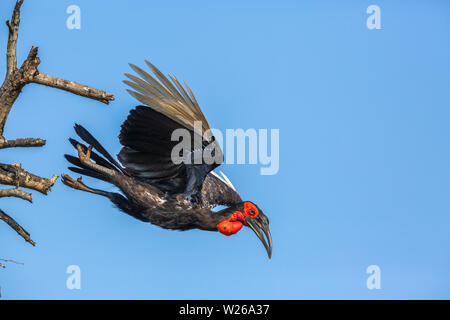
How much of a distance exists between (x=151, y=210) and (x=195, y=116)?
156 cm

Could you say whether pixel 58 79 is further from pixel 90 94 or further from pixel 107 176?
pixel 107 176

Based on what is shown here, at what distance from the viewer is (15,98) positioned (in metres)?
6.20

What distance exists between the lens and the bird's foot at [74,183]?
7508mm

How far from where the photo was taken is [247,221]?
25.5 ft

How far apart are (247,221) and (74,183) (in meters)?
2.36

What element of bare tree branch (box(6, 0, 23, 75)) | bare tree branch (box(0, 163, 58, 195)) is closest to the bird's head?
bare tree branch (box(0, 163, 58, 195))

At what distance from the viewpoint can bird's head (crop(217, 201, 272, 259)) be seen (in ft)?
25.0

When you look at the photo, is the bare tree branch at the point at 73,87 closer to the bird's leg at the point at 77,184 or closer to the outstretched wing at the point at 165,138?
the outstretched wing at the point at 165,138

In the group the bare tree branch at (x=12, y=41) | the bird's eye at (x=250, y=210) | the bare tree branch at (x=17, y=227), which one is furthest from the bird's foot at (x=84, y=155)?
the bird's eye at (x=250, y=210)

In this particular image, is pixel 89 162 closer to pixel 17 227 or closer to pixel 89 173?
pixel 89 173

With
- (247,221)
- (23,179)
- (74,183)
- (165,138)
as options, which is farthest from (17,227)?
(247,221)

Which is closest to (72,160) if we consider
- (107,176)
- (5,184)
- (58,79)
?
(107,176)

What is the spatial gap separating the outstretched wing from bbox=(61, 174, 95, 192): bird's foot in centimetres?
66

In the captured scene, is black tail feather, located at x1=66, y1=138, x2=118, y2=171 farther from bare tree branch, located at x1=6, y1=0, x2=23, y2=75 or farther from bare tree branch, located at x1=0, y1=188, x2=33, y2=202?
bare tree branch, located at x1=0, y1=188, x2=33, y2=202
